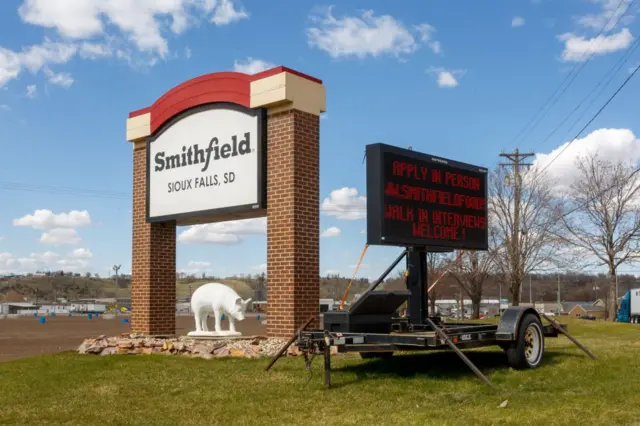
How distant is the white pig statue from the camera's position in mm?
16500

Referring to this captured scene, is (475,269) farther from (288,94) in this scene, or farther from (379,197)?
(379,197)

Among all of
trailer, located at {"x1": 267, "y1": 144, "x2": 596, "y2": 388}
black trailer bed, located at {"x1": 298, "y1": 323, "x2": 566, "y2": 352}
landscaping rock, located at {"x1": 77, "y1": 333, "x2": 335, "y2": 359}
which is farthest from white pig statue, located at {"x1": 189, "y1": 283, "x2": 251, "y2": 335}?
black trailer bed, located at {"x1": 298, "y1": 323, "x2": 566, "y2": 352}

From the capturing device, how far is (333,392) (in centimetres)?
976

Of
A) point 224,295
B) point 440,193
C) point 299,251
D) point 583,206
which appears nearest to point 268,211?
point 299,251

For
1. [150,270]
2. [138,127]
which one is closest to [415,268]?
[150,270]

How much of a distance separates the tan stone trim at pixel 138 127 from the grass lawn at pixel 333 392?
724cm

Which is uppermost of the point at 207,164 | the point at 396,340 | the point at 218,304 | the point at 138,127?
the point at 138,127

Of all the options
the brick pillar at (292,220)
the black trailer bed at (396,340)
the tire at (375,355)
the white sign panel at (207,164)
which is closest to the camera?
the black trailer bed at (396,340)

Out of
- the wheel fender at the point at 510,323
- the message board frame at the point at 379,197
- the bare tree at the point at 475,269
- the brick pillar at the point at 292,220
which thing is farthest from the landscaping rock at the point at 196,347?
the bare tree at the point at 475,269

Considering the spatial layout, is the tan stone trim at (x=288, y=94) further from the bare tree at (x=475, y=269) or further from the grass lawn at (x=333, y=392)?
the bare tree at (x=475, y=269)

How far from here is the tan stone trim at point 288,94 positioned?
48.4 feet

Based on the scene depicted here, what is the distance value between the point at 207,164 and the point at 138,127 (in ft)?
10.8

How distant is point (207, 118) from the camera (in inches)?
669

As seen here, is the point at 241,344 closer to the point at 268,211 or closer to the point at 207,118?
the point at 268,211
